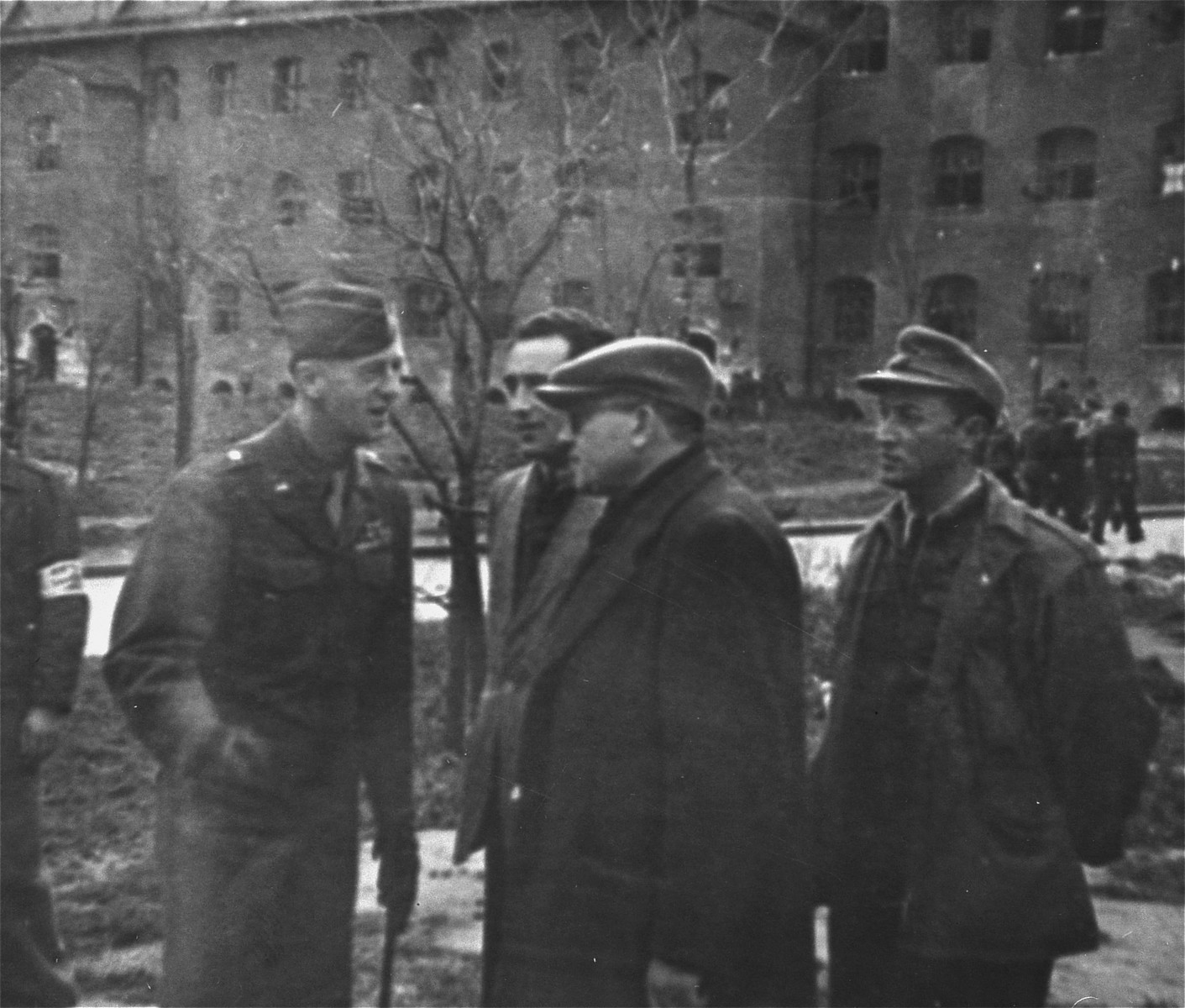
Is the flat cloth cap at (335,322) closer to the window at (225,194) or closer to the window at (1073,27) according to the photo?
the window at (225,194)

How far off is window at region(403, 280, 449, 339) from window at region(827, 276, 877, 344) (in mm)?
837

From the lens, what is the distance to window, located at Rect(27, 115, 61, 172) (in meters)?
3.14

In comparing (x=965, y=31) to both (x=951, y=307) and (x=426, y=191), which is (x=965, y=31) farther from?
(x=426, y=191)

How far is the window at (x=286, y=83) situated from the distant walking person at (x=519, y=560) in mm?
951

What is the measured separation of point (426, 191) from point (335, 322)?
0.51 meters

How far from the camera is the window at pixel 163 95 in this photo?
10.2 feet

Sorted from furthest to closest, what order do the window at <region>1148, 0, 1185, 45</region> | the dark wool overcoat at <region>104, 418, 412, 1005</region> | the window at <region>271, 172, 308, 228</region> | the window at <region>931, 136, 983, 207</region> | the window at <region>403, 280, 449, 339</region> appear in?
the window at <region>271, 172, 308, 228</region> → the window at <region>403, 280, 449, 339</region> → the window at <region>931, 136, 983, 207</region> → the window at <region>1148, 0, 1185, 45</region> → the dark wool overcoat at <region>104, 418, 412, 1005</region>

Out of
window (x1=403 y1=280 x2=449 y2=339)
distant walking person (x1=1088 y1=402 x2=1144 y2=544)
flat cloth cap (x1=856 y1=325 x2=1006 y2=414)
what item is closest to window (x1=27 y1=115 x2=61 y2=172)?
window (x1=403 y1=280 x2=449 y2=339)

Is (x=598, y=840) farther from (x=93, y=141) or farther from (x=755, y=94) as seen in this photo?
(x=93, y=141)

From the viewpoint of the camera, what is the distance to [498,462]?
2.79m

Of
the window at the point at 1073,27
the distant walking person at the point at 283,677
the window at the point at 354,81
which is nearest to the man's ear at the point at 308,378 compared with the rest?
the distant walking person at the point at 283,677

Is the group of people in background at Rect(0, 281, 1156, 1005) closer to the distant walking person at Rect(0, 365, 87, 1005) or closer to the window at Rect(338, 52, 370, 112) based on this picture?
the distant walking person at Rect(0, 365, 87, 1005)

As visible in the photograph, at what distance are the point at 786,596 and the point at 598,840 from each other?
1.86 feet

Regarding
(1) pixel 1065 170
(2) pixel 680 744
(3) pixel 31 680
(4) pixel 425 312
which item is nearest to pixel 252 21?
(4) pixel 425 312
